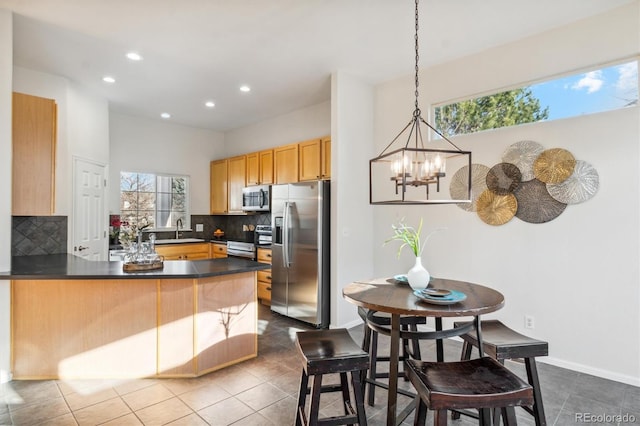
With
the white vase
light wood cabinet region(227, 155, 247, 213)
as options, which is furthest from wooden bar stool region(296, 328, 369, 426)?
light wood cabinet region(227, 155, 247, 213)

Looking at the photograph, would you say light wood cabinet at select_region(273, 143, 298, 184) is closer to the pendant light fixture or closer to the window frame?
the pendant light fixture

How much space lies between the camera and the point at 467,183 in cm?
360

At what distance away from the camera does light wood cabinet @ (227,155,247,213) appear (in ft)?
19.7

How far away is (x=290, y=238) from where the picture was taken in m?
4.40

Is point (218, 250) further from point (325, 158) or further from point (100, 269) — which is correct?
point (100, 269)

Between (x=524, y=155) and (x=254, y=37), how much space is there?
2791mm

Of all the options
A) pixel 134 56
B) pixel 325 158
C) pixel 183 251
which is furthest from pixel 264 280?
pixel 134 56

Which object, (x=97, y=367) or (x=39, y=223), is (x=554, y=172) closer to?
(x=97, y=367)

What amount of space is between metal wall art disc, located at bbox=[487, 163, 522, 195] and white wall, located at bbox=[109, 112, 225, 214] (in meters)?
5.13

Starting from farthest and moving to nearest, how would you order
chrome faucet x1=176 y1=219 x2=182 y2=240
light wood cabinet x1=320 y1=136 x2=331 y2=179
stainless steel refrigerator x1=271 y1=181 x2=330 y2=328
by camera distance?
chrome faucet x1=176 y1=219 x2=182 y2=240 < light wood cabinet x1=320 y1=136 x2=331 y2=179 < stainless steel refrigerator x1=271 y1=181 x2=330 y2=328

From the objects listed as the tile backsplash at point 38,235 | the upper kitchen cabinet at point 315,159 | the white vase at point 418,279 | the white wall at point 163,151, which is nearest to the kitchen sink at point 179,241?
the white wall at point 163,151

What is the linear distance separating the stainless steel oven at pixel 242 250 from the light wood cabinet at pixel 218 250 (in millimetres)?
196

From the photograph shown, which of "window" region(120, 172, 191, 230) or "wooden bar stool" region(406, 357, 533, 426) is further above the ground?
"window" region(120, 172, 191, 230)

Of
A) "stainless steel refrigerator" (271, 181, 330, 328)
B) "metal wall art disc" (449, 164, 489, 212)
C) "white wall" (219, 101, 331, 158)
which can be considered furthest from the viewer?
"white wall" (219, 101, 331, 158)
